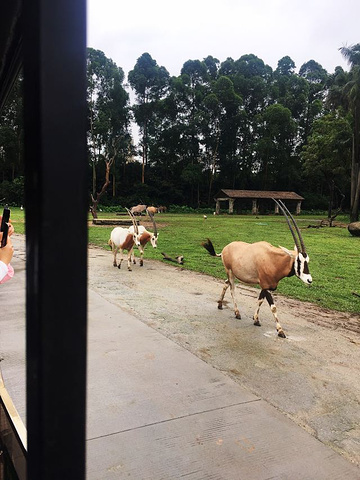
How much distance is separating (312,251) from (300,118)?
132 ft

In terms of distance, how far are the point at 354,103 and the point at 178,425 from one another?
29427 millimetres

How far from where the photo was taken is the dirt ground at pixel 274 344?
254 cm

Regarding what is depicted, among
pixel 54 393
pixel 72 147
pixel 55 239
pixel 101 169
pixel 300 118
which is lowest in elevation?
pixel 54 393

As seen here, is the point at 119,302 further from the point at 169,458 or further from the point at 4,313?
the point at 169,458

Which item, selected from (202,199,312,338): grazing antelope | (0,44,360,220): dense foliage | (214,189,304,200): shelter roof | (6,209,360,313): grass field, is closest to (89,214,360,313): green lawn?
(6,209,360,313): grass field

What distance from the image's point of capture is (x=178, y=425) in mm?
2250

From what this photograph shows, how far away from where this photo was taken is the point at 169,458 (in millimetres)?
1944

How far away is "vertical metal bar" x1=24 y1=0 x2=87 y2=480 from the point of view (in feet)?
1.86

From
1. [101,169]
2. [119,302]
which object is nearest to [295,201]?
[101,169]

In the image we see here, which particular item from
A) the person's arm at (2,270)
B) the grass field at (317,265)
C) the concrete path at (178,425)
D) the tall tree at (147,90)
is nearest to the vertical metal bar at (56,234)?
the person's arm at (2,270)

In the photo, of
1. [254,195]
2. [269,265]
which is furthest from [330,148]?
[269,265]

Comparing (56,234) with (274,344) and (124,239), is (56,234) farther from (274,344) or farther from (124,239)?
(124,239)

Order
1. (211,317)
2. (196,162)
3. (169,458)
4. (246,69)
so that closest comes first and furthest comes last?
(169,458)
(211,317)
(196,162)
(246,69)

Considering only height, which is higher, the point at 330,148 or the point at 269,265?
the point at 330,148
